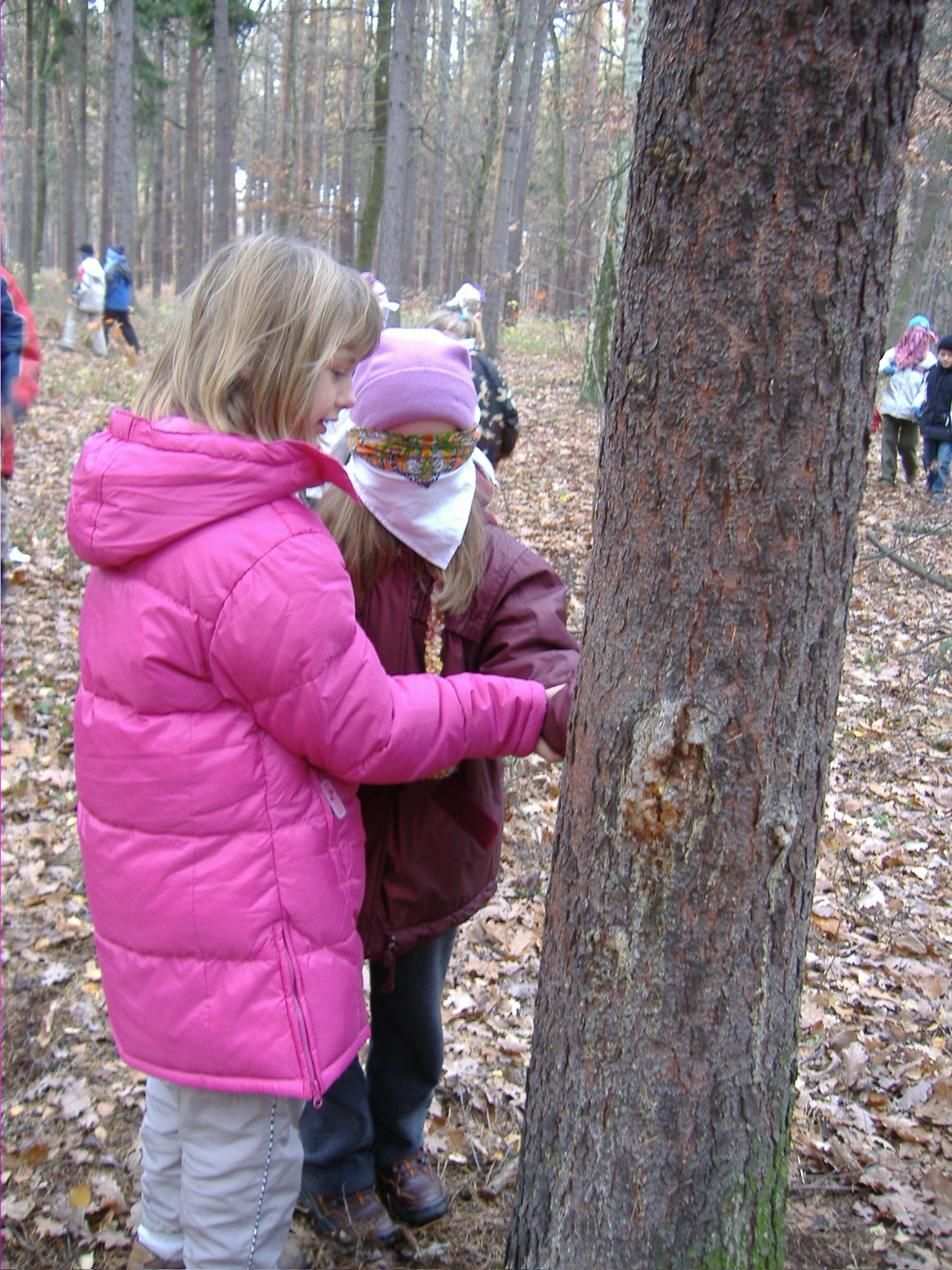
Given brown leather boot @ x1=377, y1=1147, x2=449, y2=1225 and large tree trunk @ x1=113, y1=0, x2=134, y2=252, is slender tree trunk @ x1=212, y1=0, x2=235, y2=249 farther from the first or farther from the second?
brown leather boot @ x1=377, y1=1147, x2=449, y2=1225

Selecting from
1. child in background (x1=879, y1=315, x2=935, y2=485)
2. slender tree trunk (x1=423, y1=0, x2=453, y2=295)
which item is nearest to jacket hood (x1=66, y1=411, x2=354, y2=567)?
child in background (x1=879, y1=315, x2=935, y2=485)

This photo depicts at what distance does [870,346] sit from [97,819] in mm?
1527

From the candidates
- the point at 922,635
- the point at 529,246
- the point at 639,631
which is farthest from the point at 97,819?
the point at 529,246

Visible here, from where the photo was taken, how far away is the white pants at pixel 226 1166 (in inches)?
69.5

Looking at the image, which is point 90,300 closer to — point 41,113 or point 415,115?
point 415,115

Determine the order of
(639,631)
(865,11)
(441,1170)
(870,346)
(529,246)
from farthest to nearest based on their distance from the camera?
(529,246)
(441,1170)
(639,631)
(870,346)
(865,11)

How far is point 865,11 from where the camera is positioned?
49.8 inches

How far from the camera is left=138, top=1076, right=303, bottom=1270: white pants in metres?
1.77

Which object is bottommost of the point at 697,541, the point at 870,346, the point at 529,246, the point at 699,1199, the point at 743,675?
the point at 699,1199

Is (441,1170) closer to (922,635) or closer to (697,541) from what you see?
(697,541)

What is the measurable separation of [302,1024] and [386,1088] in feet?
2.63

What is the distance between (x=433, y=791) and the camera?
6.86 ft

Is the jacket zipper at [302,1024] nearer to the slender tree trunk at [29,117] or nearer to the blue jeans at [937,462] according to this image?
the blue jeans at [937,462]

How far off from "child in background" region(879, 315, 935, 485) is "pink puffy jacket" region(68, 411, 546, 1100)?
11183mm
